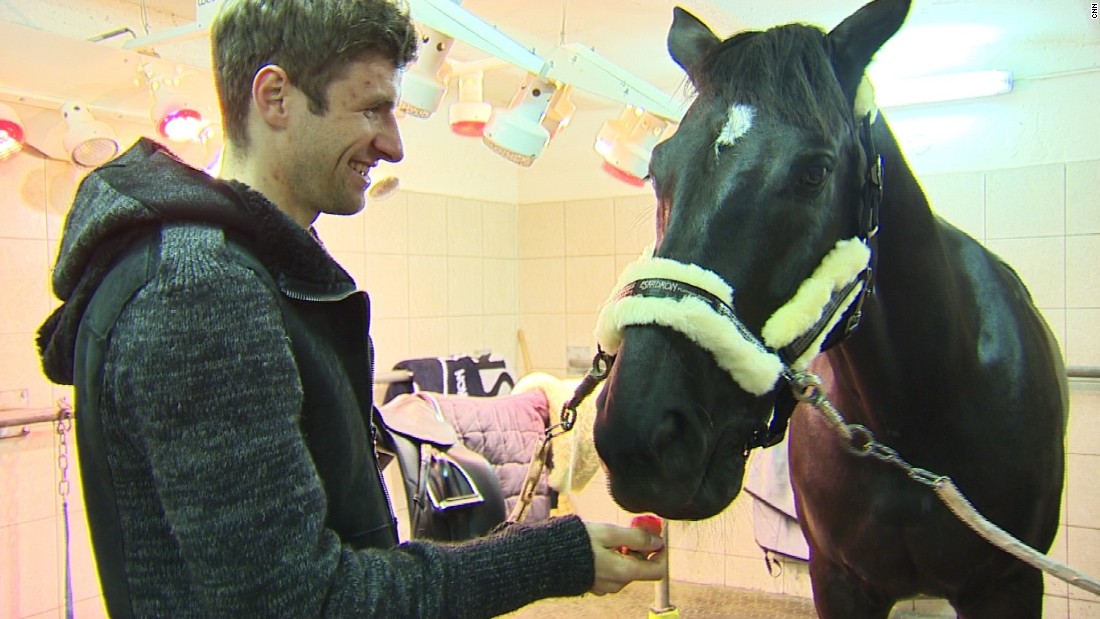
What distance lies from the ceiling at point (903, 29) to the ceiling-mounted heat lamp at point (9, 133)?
485 mm

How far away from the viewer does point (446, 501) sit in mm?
1639

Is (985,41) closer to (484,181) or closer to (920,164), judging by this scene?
(920,164)

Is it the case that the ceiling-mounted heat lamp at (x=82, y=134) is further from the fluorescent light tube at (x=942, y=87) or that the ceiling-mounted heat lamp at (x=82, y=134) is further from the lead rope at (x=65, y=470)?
the fluorescent light tube at (x=942, y=87)

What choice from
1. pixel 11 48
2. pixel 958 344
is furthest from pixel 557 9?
pixel 958 344

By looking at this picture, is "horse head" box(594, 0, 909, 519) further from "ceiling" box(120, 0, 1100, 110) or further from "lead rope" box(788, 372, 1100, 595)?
"ceiling" box(120, 0, 1100, 110)

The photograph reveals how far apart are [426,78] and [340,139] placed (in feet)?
3.91

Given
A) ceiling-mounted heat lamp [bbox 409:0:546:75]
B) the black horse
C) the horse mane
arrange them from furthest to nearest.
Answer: ceiling-mounted heat lamp [bbox 409:0:546:75]
the horse mane
the black horse

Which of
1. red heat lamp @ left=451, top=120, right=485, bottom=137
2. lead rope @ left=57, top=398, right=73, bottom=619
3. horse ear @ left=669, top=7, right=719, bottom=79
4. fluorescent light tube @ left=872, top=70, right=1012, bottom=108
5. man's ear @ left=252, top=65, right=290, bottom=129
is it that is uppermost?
fluorescent light tube @ left=872, top=70, right=1012, bottom=108

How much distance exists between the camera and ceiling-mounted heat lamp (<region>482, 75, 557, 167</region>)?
2088mm

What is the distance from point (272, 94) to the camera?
660mm

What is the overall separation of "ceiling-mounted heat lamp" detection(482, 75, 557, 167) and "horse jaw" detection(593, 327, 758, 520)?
1.41 meters

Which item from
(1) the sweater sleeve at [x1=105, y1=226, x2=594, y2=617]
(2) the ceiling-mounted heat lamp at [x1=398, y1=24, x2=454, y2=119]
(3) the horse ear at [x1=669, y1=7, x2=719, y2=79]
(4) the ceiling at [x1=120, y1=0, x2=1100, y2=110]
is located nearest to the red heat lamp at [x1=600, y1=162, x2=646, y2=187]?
(4) the ceiling at [x1=120, y1=0, x2=1100, y2=110]

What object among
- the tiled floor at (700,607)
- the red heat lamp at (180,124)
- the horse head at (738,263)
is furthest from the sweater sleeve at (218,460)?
the tiled floor at (700,607)

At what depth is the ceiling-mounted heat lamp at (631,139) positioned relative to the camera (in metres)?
2.56
